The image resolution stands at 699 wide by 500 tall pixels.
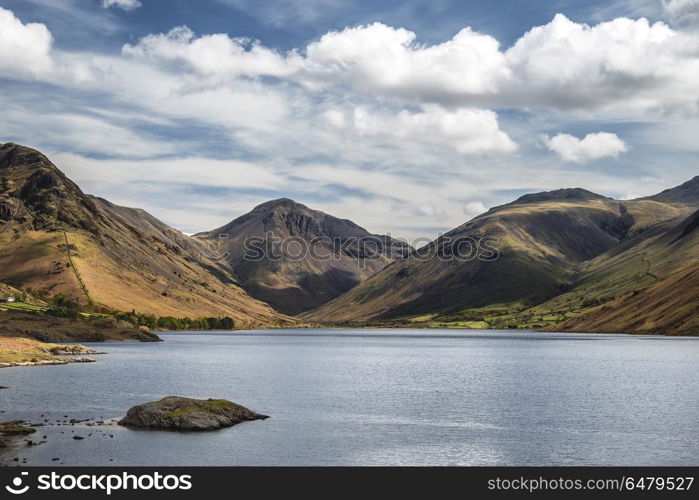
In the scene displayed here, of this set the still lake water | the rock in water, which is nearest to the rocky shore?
the still lake water

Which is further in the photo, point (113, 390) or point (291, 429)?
point (113, 390)

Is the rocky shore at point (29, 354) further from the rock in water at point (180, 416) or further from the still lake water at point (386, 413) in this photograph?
the rock in water at point (180, 416)

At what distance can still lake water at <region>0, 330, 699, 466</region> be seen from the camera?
64.7 metres

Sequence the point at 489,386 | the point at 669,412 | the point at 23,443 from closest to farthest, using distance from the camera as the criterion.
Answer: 1. the point at 23,443
2. the point at 669,412
3. the point at 489,386

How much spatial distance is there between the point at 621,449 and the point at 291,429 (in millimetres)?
34603

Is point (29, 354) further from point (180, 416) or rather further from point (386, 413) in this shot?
point (386, 413)

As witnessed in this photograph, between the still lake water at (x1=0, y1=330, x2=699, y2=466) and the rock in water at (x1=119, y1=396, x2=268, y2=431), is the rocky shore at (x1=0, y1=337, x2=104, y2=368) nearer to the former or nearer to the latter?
the still lake water at (x1=0, y1=330, x2=699, y2=466)

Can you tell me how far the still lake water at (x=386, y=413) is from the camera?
64.7 meters

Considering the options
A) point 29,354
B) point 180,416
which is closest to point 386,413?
point 180,416

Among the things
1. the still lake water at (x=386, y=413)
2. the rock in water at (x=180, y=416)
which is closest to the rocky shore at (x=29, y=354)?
the still lake water at (x=386, y=413)
